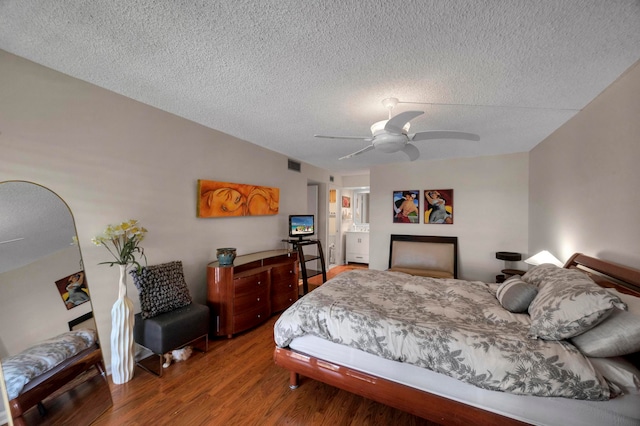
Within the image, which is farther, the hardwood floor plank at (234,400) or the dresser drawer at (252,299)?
the dresser drawer at (252,299)

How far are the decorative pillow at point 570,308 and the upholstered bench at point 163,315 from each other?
2764mm

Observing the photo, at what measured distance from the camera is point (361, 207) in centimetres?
739

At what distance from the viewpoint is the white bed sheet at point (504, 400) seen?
4.10 ft

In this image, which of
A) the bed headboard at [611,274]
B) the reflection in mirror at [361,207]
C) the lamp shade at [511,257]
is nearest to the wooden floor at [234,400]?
the bed headboard at [611,274]

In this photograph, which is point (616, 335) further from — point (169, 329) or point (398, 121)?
point (169, 329)

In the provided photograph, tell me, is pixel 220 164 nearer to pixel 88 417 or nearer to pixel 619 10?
pixel 88 417

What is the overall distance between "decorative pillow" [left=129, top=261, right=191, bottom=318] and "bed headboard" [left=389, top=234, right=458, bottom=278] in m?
3.24

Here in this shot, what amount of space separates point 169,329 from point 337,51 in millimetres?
2645

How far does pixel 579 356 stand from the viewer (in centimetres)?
133

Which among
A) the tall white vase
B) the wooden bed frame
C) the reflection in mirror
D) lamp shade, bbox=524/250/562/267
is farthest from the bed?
the reflection in mirror

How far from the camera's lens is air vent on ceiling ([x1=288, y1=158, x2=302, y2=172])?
4551mm

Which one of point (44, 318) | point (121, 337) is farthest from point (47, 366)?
point (121, 337)

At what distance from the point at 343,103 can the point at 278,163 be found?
2166 millimetres

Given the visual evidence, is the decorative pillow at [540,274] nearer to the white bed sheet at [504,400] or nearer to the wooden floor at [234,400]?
the white bed sheet at [504,400]
